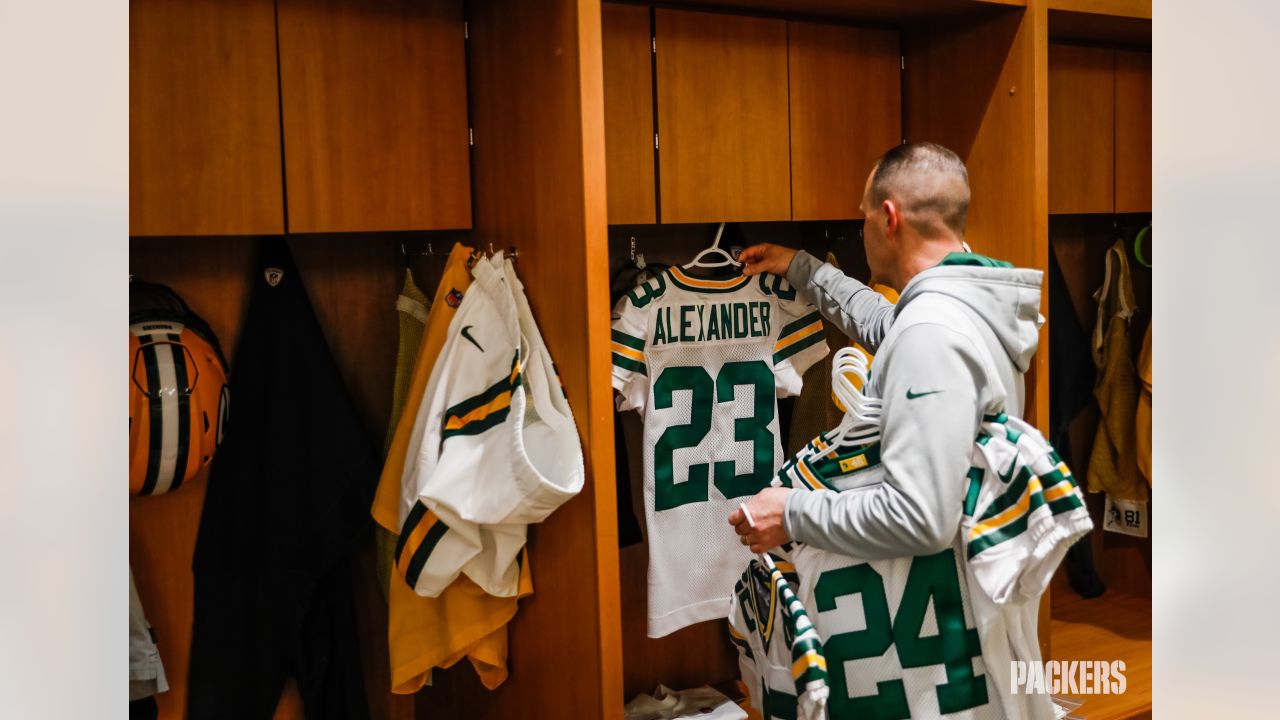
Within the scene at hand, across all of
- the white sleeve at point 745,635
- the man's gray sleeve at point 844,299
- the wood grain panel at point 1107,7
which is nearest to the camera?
the white sleeve at point 745,635

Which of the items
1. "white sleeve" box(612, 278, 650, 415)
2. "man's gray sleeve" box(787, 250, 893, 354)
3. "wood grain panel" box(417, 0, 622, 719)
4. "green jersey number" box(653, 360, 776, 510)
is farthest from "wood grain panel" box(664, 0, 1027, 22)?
"green jersey number" box(653, 360, 776, 510)

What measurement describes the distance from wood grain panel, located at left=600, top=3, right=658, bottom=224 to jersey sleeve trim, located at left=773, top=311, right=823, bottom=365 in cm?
46

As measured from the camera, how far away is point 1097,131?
3191mm

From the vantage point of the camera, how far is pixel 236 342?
7.46ft

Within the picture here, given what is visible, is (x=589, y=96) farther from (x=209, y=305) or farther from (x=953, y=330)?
(x=209, y=305)

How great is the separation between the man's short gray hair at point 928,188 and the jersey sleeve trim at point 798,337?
0.54 metres

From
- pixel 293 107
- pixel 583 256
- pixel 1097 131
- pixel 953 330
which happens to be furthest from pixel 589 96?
pixel 1097 131

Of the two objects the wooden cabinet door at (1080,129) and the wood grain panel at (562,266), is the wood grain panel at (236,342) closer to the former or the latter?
the wood grain panel at (562,266)

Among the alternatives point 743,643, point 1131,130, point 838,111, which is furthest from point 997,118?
point 743,643

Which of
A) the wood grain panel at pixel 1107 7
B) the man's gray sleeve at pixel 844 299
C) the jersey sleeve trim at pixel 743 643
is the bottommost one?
the jersey sleeve trim at pixel 743 643

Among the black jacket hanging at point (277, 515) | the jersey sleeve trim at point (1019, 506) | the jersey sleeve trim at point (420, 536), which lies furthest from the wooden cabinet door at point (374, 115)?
the jersey sleeve trim at point (1019, 506)

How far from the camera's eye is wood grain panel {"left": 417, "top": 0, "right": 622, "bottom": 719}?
191 centimetres

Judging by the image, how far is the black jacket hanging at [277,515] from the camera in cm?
218
